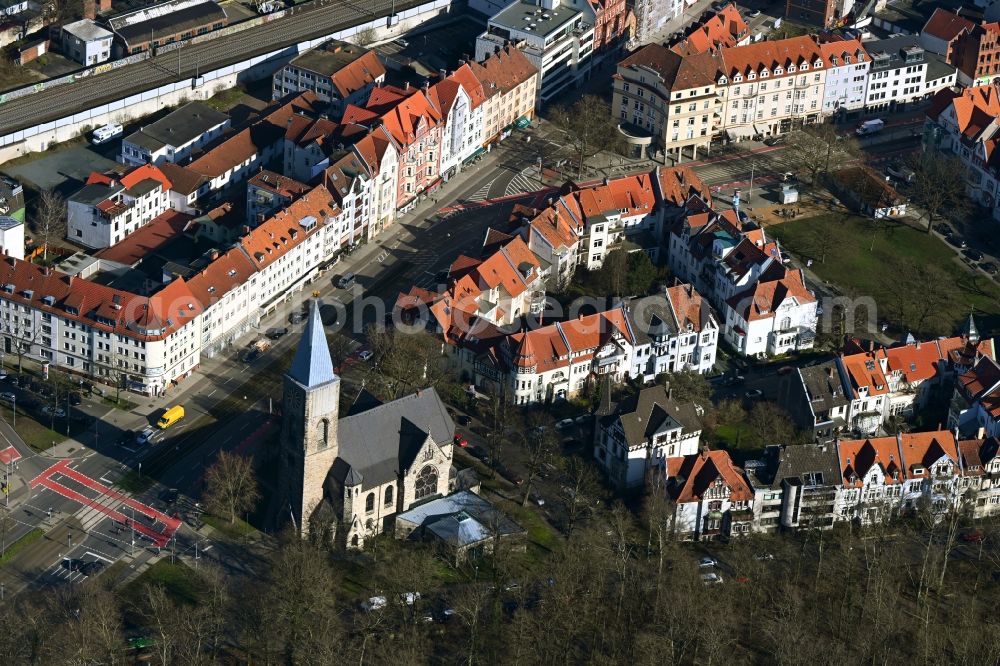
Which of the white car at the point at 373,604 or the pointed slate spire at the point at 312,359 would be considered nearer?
the pointed slate spire at the point at 312,359

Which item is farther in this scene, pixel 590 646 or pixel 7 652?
pixel 590 646

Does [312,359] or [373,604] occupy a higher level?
[312,359]

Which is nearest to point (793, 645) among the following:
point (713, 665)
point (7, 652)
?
point (713, 665)

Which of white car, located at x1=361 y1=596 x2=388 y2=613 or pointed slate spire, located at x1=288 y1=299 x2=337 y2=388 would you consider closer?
pointed slate spire, located at x1=288 y1=299 x2=337 y2=388

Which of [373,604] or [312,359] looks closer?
[312,359]

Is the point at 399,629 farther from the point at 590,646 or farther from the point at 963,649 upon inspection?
the point at 963,649

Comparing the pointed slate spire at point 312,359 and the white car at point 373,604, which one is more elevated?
the pointed slate spire at point 312,359

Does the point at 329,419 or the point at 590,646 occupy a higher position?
the point at 329,419

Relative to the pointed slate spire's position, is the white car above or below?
below
